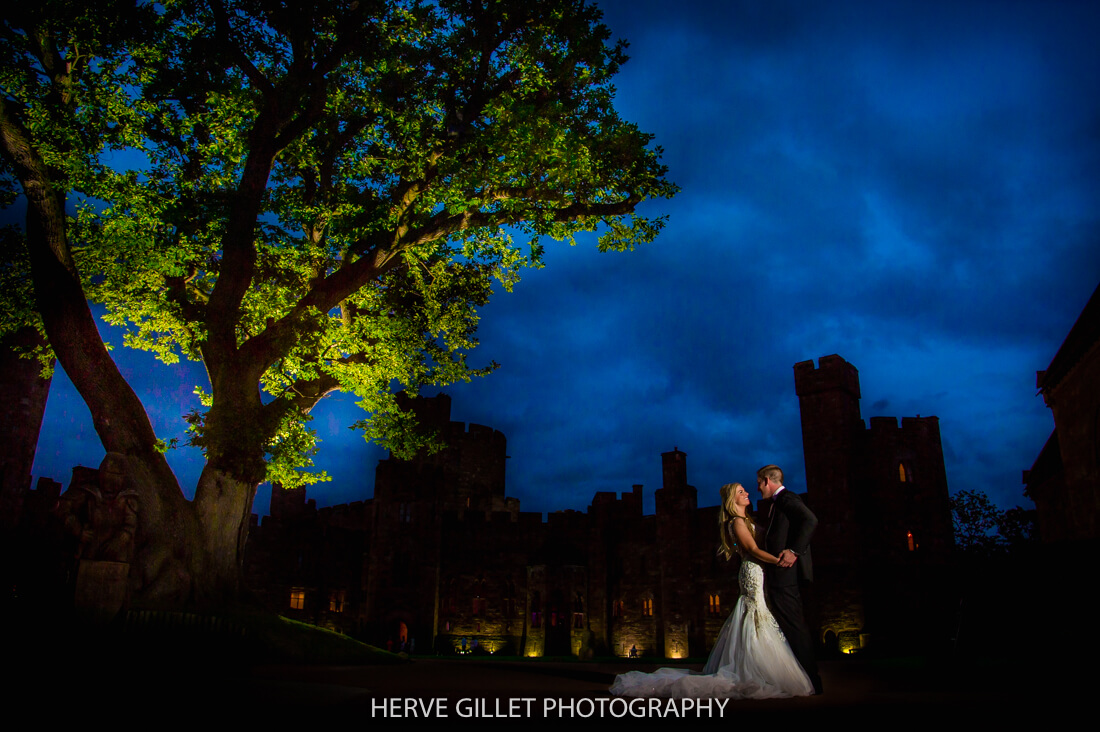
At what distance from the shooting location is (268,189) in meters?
14.4

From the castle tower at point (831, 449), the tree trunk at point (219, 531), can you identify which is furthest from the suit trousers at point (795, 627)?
the castle tower at point (831, 449)

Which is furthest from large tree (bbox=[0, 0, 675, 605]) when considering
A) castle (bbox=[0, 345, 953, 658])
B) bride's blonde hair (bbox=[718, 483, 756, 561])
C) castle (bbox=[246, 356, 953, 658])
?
castle (bbox=[246, 356, 953, 658])

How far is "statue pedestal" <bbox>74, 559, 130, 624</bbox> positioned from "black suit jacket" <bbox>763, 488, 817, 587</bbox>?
29.3ft

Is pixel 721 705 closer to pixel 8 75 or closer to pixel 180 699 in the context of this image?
pixel 180 699

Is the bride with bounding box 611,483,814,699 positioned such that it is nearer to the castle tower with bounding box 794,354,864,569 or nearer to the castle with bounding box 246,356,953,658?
the castle tower with bounding box 794,354,864,569

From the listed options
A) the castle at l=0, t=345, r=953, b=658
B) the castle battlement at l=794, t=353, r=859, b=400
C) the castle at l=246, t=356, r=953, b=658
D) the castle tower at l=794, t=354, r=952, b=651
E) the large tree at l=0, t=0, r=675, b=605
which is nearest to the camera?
the large tree at l=0, t=0, r=675, b=605

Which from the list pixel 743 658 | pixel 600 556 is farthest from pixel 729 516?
pixel 600 556

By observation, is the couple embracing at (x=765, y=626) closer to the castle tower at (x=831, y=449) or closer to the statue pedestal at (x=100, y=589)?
the statue pedestal at (x=100, y=589)

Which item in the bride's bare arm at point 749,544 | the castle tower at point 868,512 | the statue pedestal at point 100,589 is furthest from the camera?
the castle tower at point 868,512

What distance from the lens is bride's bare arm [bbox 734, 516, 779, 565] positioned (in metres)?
6.14

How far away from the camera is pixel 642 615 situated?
117ft

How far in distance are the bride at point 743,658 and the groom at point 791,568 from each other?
0.33ft

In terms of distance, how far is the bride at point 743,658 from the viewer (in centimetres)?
568

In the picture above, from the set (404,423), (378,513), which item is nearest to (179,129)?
(404,423)
